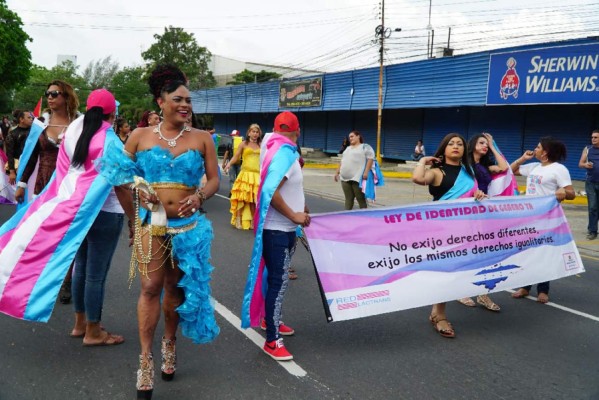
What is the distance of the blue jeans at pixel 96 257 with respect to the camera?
4129mm

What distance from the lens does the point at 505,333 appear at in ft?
16.1

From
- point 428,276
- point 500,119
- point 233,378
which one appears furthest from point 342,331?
point 500,119

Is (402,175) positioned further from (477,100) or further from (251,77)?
(251,77)

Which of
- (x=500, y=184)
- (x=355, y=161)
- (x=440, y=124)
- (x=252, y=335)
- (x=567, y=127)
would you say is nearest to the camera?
(x=252, y=335)

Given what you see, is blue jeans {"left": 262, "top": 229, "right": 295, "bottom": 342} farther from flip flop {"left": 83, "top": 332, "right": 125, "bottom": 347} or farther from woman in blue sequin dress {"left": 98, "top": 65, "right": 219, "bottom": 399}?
flip flop {"left": 83, "top": 332, "right": 125, "bottom": 347}

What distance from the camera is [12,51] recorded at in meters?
36.8

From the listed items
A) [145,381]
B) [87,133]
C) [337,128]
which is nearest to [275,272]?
[145,381]

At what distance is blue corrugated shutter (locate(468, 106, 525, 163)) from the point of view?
842 inches

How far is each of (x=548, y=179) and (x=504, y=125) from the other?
17.1 metres

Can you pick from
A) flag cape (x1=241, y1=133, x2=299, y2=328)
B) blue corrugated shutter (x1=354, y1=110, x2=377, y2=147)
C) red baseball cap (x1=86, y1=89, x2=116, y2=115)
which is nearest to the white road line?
flag cape (x1=241, y1=133, x2=299, y2=328)

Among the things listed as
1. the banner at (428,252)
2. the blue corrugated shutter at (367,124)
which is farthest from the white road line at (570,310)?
the blue corrugated shutter at (367,124)

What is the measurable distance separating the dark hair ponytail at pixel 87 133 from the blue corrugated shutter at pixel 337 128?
2808 centimetres

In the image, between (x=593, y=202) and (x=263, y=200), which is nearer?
(x=263, y=200)

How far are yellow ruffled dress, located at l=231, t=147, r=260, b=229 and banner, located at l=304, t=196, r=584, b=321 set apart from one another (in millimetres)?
4845
